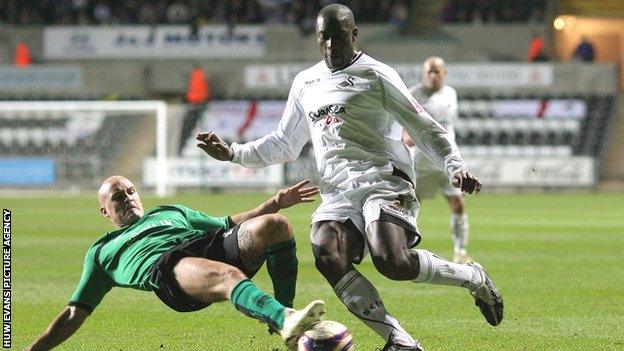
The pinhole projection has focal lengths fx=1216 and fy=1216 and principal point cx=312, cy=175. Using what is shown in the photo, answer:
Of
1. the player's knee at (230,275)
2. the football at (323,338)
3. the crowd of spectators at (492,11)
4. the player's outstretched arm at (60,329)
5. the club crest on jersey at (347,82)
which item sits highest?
the club crest on jersey at (347,82)

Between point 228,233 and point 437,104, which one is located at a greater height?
point 228,233

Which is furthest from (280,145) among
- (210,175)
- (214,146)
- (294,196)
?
(210,175)

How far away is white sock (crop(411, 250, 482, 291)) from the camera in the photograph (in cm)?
689

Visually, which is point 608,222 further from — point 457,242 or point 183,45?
point 183,45

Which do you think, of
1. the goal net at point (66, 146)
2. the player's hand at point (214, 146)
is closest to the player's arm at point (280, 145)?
the player's hand at point (214, 146)

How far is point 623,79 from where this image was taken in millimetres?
36000

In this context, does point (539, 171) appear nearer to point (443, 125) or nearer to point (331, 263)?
point (443, 125)

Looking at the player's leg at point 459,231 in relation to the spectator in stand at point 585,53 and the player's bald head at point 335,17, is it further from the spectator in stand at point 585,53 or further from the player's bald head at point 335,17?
the spectator in stand at point 585,53

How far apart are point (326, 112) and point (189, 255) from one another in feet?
3.91

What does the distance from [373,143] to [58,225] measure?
508 inches

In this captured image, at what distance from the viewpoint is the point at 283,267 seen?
6.90m

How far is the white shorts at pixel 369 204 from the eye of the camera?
22.6 ft

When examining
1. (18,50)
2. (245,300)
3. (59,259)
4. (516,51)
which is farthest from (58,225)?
(516,51)

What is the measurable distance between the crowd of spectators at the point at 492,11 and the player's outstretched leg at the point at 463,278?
29279 millimetres
